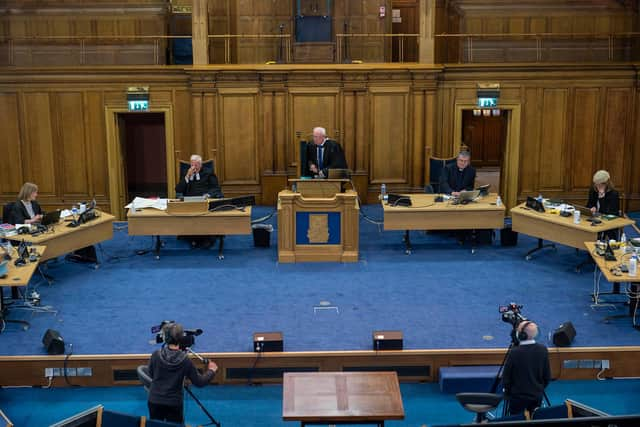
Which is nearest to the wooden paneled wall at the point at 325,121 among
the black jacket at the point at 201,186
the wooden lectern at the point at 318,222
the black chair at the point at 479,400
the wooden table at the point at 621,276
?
the black jacket at the point at 201,186

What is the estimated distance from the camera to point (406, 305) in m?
8.91

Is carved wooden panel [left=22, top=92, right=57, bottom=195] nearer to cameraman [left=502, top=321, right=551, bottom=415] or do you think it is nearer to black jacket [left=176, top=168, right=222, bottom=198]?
black jacket [left=176, top=168, right=222, bottom=198]

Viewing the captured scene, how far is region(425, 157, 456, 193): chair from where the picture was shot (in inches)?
485

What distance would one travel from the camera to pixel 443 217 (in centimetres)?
1077

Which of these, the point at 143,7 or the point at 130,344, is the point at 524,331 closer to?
the point at 130,344

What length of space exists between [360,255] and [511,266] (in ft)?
6.89

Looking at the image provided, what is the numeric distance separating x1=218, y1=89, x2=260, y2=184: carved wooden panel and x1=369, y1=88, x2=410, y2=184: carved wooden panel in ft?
6.81

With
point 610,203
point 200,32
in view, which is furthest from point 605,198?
point 200,32

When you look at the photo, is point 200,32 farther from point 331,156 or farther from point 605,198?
point 605,198

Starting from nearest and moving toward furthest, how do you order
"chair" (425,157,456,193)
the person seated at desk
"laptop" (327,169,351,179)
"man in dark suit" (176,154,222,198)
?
1. the person seated at desk
2. "laptop" (327,169,351,179)
3. "man in dark suit" (176,154,222,198)
4. "chair" (425,157,456,193)

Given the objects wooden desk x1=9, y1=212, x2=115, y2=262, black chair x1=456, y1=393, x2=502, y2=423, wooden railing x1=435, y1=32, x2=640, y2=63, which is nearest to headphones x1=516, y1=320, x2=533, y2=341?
black chair x1=456, y1=393, x2=502, y2=423

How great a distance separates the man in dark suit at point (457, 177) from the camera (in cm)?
1148

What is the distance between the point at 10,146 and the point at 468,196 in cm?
788

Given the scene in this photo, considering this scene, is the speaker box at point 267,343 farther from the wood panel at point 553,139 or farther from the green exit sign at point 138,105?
the wood panel at point 553,139
